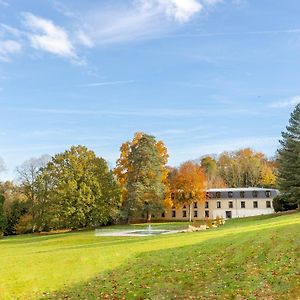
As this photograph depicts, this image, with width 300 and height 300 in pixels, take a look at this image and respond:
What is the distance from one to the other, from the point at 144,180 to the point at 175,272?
4454cm

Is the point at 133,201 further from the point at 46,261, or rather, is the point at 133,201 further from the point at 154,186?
the point at 46,261

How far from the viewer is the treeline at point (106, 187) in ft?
164

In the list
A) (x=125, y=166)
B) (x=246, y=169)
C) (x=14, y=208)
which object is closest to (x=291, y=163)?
(x=125, y=166)

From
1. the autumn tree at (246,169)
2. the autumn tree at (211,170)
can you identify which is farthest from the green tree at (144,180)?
the autumn tree at (211,170)

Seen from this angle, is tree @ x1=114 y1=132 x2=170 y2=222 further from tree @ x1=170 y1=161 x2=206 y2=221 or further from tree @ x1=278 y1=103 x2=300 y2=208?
tree @ x1=278 y1=103 x2=300 y2=208

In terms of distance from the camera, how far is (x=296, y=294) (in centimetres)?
1244

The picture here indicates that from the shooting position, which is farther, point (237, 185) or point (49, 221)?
Answer: point (237, 185)

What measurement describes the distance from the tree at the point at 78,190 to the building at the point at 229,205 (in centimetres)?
2100

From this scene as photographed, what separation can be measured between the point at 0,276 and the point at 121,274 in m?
5.42

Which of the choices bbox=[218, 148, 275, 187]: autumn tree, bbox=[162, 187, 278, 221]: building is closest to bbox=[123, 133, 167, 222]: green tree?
bbox=[162, 187, 278, 221]: building

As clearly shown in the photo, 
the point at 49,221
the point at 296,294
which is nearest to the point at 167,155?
the point at 49,221

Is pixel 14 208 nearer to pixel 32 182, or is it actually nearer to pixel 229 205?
pixel 32 182

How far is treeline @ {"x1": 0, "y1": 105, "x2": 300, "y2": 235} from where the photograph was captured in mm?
50031

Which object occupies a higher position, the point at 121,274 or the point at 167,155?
the point at 167,155
